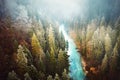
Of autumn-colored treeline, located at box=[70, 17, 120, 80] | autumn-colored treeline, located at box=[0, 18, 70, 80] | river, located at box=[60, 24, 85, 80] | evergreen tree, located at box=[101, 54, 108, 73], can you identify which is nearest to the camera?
autumn-colored treeline, located at box=[0, 18, 70, 80]

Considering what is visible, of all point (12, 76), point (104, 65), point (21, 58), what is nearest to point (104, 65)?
point (104, 65)

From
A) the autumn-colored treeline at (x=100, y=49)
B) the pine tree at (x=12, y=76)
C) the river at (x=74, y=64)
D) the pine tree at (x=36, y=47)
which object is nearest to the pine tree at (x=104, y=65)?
the autumn-colored treeline at (x=100, y=49)

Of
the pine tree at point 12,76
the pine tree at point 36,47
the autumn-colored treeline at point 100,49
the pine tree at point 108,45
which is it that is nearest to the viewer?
the pine tree at point 12,76

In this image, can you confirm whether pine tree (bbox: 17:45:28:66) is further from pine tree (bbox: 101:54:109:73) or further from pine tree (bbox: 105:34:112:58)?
pine tree (bbox: 105:34:112:58)

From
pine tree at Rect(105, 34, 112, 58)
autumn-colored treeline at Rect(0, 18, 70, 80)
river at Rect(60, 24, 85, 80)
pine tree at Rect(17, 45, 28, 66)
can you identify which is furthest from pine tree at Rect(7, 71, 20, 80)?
pine tree at Rect(105, 34, 112, 58)

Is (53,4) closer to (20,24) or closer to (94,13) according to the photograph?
(94,13)

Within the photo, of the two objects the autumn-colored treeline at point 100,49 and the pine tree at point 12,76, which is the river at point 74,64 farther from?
the pine tree at point 12,76

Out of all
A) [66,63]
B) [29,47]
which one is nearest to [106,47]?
[66,63]
